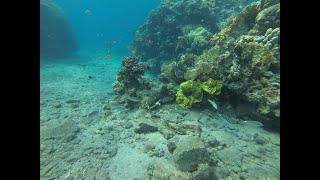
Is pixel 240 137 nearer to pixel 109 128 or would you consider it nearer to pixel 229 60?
pixel 229 60

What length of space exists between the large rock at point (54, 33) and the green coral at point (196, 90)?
751 inches

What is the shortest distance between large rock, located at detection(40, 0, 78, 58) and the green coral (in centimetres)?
1907

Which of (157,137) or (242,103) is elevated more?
(242,103)

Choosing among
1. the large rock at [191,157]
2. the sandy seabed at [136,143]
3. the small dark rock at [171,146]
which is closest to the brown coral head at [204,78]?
the sandy seabed at [136,143]

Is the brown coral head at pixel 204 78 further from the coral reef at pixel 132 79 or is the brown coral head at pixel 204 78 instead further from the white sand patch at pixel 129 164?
the white sand patch at pixel 129 164

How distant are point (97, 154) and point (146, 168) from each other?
1.53 metres

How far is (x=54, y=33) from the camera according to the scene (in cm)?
2359

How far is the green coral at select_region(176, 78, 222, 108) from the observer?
7375mm

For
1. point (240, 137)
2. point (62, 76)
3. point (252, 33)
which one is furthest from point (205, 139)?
point (62, 76)

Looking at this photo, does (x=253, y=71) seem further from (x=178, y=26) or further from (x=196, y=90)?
(x=178, y=26)

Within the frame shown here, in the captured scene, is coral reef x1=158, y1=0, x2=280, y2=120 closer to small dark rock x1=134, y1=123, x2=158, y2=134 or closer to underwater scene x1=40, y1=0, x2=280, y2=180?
underwater scene x1=40, y1=0, x2=280, y2=180
